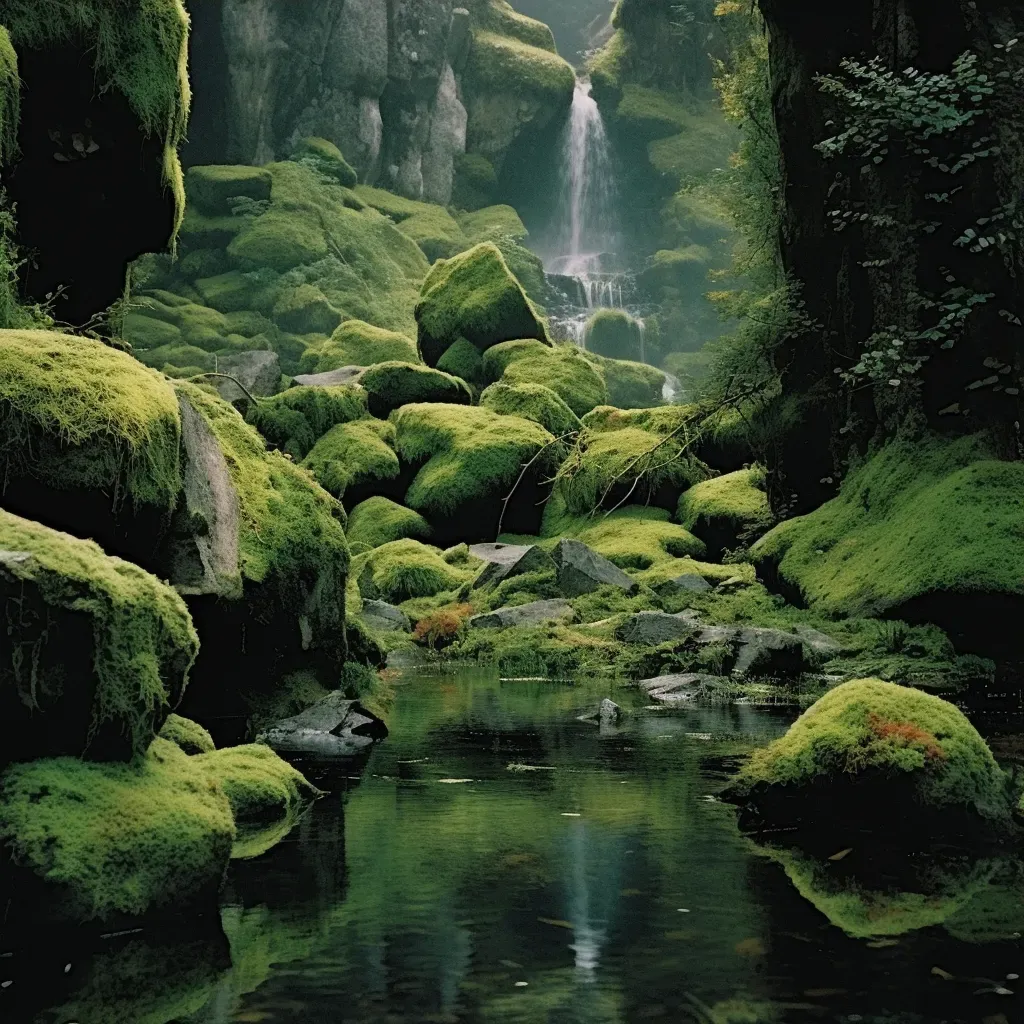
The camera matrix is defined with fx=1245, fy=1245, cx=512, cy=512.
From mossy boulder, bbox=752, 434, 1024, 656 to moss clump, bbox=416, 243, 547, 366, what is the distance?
1689 centimetres

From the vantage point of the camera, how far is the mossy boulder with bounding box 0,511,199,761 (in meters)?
5.16

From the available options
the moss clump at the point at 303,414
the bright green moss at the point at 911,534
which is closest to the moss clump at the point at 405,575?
the moss clump at the point at 303,414

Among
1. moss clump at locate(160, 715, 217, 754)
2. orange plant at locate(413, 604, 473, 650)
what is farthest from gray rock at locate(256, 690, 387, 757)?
orange plant at locate(413, 604, 473, 650)

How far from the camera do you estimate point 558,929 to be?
17.0ft

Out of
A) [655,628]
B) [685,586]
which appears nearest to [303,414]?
[685,586]

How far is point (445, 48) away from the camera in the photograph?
57938mm

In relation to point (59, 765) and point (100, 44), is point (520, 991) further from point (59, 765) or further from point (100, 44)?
point (100, 44)

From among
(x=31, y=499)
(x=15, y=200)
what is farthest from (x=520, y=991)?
(x=15, y=200)

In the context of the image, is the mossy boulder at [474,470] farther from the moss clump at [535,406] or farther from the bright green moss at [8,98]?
the bright green moss at [8,98]

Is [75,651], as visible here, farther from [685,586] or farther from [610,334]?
[610,334]

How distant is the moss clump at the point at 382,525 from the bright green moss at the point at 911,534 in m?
9.89

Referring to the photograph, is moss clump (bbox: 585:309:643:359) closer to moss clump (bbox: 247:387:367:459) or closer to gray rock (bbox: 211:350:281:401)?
gray rock (bbox: 211:350:281:401)

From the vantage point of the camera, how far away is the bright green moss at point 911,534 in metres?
12.8

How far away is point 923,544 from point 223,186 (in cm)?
3824
